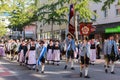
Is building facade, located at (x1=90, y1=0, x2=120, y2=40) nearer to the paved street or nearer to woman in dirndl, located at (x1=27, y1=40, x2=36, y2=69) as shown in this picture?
woman in dirndl, located at (x1=27, y1=40, x2=36, y2=69)

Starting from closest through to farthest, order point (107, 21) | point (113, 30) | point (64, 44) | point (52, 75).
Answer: point (52, 75) < point (64, 44) < point (113, 30) < point (107, 21)

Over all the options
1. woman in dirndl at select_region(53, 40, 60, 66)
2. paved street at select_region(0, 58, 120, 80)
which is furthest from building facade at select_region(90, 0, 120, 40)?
paved street at select_region(0, 58, 120, 80)

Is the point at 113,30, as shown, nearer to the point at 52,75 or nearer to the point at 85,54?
the point at 52,75

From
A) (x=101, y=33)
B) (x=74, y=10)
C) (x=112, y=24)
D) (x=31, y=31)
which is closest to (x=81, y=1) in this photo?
(x=74, y=10)

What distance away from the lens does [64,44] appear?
29641 millimetres

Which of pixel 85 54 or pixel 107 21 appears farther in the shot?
pixel 107 21

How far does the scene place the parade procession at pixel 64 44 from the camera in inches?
720

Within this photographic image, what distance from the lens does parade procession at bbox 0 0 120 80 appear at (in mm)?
18281

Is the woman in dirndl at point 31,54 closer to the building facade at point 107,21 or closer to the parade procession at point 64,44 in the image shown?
the parade procession at point 64,44

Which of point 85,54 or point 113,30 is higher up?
point 113,30

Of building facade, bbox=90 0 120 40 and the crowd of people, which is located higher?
building facade, bbox=90 0 120 40

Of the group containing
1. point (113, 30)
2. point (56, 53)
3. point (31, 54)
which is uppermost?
point (113, 30)

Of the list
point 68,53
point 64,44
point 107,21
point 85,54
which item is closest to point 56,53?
point 64,44

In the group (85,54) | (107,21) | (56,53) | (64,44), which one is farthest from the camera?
(107,21)
